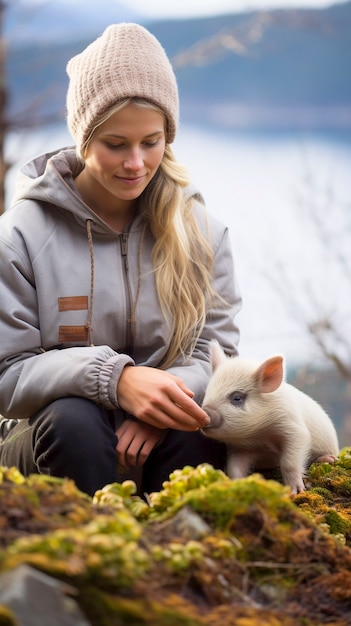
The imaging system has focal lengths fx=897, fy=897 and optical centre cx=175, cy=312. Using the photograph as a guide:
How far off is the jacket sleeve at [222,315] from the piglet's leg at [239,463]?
285 millimetres

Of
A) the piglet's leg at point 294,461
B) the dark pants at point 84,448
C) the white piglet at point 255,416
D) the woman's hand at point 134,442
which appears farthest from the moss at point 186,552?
the piglet's leg at point 294,461

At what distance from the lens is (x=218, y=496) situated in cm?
200

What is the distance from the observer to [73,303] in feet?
10.8

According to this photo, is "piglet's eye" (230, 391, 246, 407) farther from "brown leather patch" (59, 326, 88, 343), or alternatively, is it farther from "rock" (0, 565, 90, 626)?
"rock" (0, 565, 90, 626)

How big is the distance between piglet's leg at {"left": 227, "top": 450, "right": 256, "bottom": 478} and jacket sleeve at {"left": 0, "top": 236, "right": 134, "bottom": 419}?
55cm

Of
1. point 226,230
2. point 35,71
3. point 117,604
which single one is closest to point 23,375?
point 226,230

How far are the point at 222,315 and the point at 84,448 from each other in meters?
0.95

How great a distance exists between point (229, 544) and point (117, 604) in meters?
0.41

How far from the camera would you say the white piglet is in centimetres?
318

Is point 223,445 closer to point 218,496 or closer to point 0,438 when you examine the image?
point 0,438

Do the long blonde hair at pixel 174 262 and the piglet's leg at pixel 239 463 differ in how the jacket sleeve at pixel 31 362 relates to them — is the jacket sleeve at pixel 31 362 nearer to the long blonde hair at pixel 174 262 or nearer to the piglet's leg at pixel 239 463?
the long blonde hair at pixel 174 262

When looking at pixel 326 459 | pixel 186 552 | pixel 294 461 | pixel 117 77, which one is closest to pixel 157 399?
pixel 294 461

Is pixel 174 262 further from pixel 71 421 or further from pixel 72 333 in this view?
pixel 71 421

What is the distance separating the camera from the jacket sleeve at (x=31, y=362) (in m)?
3.01
